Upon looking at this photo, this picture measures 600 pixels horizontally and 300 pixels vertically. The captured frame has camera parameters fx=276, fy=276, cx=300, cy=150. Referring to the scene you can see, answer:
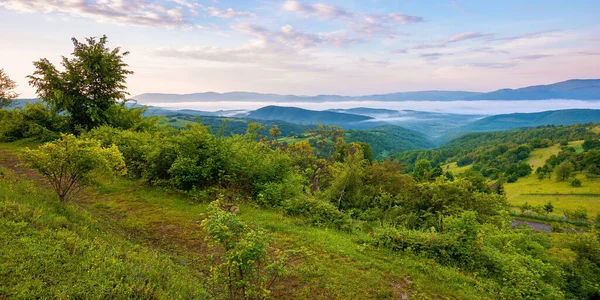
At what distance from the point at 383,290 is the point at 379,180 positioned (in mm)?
14140

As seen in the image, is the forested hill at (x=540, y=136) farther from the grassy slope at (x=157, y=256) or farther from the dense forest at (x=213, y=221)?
the grassy slope at (x=157, y=256)

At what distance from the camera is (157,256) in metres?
5.38

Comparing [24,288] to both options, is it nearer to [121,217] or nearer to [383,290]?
[121,217]

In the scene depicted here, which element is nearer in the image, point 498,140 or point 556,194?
point 556,194

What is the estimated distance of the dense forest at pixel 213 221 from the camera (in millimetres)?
4086

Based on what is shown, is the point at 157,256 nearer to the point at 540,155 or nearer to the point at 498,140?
the point at 540,155

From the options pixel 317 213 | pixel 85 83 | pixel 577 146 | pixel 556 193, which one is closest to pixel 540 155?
pixel 577 146

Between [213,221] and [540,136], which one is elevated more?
[213,221]

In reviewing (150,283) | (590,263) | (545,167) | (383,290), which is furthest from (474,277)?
(545,167)

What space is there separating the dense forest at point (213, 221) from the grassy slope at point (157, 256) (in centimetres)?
3

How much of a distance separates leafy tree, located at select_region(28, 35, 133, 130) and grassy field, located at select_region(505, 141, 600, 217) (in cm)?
7527

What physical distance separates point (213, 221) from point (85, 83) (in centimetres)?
1808

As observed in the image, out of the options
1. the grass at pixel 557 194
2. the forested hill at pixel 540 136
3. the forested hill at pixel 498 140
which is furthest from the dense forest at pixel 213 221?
the forested hill at pixel 540 136

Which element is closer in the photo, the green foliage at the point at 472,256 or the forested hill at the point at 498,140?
the green foliage at the point at 472,256
